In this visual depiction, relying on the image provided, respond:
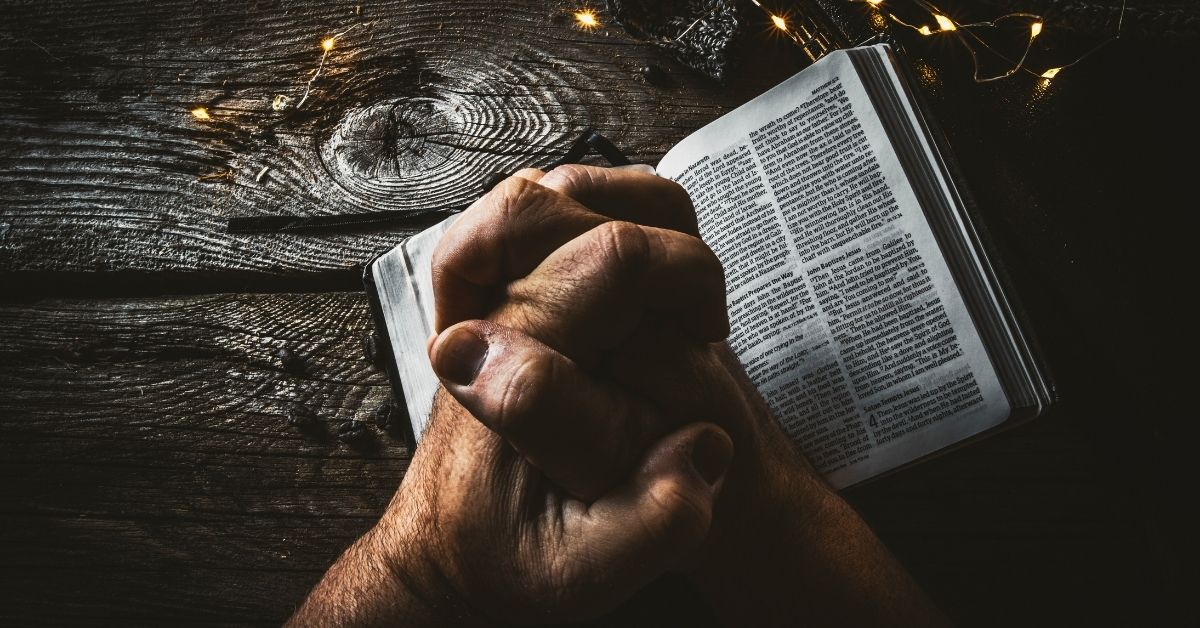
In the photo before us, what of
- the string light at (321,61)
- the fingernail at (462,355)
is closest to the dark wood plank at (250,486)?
the string light at (321,61)

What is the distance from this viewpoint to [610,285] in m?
0.60

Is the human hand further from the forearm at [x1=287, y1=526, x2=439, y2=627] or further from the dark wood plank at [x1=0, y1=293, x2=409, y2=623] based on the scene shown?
the dark wood plank at [x1=0, y1=293, x2=409, y2=623]

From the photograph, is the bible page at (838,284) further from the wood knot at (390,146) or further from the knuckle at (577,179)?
the wood knot at (390,146)

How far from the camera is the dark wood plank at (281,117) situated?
1089 millimetres

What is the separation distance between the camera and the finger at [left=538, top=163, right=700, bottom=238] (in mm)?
705

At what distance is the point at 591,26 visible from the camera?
112cm

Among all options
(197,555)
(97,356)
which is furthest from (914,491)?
(97,356)

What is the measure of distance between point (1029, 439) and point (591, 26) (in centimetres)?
97

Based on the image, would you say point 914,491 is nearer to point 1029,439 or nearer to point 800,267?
point 1029,439

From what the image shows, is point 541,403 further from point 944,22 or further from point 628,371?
point 944,22

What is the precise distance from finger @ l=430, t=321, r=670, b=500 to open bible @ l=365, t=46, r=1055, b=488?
342 millimetres

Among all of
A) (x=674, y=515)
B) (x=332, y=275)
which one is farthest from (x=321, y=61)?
(x=674, y=515)

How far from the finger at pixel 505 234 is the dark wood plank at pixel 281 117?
1.43 feet

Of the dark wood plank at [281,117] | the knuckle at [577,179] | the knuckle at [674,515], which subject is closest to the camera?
the knuckle at [674,515]
